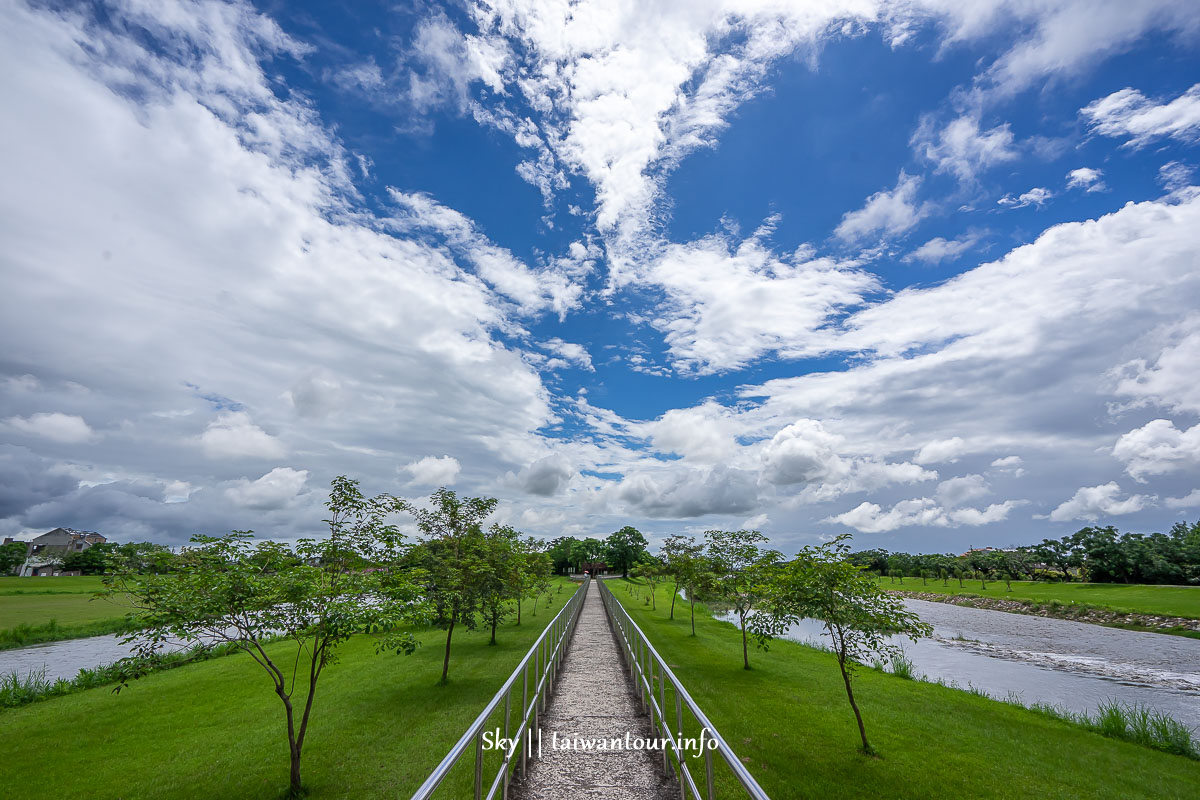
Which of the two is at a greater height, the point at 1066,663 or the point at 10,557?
the point at 10,557

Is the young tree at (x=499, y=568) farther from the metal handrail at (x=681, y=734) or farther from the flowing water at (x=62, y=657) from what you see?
the flowing water at (x=62, y=657)

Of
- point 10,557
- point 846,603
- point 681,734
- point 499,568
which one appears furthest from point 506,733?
point 10,557

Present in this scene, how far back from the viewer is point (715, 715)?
12.0 meters

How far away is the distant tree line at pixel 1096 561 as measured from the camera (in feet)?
186

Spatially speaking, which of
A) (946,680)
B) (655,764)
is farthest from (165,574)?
(946,680)

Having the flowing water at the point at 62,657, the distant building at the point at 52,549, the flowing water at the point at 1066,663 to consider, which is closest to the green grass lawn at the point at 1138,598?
the flowing water at the point at 1066,663

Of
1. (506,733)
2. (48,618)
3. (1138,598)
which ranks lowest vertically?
(48,618)

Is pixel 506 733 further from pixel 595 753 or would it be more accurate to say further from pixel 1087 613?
pixel 1087 613

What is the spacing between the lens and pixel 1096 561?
65.6 meters

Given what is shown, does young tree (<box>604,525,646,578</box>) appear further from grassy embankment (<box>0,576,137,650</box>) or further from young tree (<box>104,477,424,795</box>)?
young tree (<box>104,477,424,795</box>)

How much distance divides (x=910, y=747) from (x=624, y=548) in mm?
102264

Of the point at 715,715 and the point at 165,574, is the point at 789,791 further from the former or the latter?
the point at 165,574

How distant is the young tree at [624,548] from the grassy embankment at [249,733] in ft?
304

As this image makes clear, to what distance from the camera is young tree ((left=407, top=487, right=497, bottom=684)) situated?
1592cm
